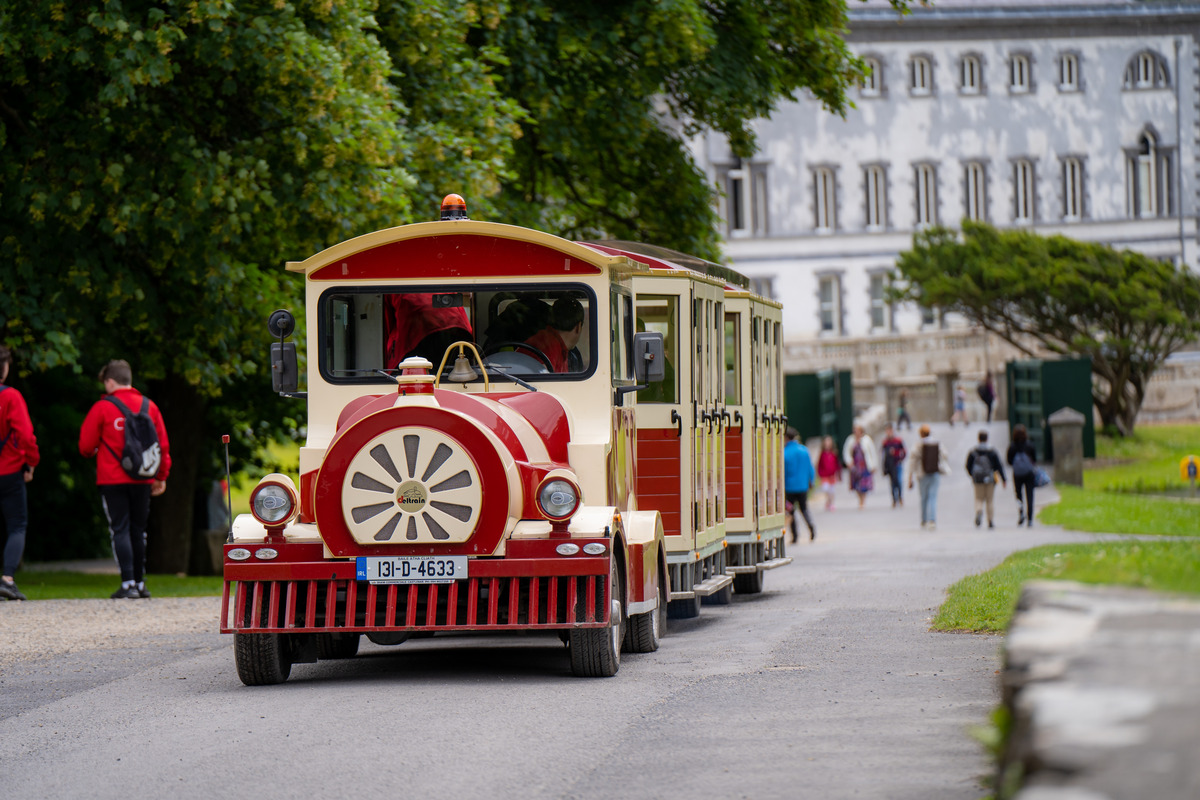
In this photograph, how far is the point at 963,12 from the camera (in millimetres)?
77312

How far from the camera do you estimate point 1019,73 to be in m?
79.3

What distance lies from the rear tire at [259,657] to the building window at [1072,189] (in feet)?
243

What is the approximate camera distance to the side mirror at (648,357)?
34.8 ft

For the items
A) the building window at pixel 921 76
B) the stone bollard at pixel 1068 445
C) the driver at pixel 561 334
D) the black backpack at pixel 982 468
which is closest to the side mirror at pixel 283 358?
the driver at pixel 561 334

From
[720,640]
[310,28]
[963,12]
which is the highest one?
[963,12]

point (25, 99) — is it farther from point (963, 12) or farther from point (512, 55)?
point (963, 12)

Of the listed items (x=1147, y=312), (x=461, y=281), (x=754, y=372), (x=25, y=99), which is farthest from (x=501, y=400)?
(x=1147, y=312)

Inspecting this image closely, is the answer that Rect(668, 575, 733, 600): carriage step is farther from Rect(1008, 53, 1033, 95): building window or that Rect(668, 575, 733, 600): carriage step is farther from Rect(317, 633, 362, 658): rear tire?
Rect(1008, 53, 1033, 95): building window

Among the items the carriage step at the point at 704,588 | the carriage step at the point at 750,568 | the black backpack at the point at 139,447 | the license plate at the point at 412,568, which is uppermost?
the black backpack at the point at 139,447

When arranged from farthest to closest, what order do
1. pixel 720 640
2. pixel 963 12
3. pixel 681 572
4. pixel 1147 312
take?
pixel 963 12, pixel 1147 312, pixel 681 572, pixel 720 640

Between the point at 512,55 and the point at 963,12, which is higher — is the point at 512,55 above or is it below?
below

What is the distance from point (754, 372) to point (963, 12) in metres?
65.0

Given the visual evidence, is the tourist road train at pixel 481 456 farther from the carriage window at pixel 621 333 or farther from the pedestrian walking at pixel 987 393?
the pedestrian walking at pixel 987 393

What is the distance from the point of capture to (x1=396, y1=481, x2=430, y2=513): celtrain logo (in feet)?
31.7
